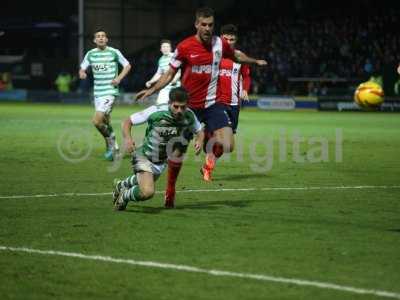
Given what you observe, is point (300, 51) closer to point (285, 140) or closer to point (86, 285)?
point (285, 140)

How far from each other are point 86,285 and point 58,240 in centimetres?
Answer: 203

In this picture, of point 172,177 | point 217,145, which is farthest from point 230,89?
point 172,177

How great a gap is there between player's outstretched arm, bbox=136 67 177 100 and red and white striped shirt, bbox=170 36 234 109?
0.70 feet

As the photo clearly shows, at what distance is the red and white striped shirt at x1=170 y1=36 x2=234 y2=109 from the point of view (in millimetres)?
12430

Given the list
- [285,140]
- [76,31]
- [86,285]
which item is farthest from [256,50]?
[86,285]

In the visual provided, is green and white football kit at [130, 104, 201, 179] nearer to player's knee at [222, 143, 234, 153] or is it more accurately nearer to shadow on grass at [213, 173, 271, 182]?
player's knee at [222, 143, 234, 153]

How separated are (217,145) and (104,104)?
19.3ft

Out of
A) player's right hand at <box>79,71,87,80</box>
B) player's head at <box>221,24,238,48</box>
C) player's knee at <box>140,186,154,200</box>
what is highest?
player's head at <box>221,24,238,48</box>

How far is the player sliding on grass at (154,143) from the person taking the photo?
36.6 feet

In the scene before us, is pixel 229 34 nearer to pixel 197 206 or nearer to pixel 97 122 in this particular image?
pixel 197 206

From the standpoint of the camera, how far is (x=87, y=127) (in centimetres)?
2956

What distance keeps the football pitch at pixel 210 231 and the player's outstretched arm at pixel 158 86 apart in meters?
1.38

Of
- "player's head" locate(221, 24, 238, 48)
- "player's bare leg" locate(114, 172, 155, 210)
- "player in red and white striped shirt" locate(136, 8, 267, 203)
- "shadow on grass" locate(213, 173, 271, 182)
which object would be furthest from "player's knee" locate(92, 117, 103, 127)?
"player's bare leg" locate(114, 172, 155, 210)

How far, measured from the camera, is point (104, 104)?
1952cm
